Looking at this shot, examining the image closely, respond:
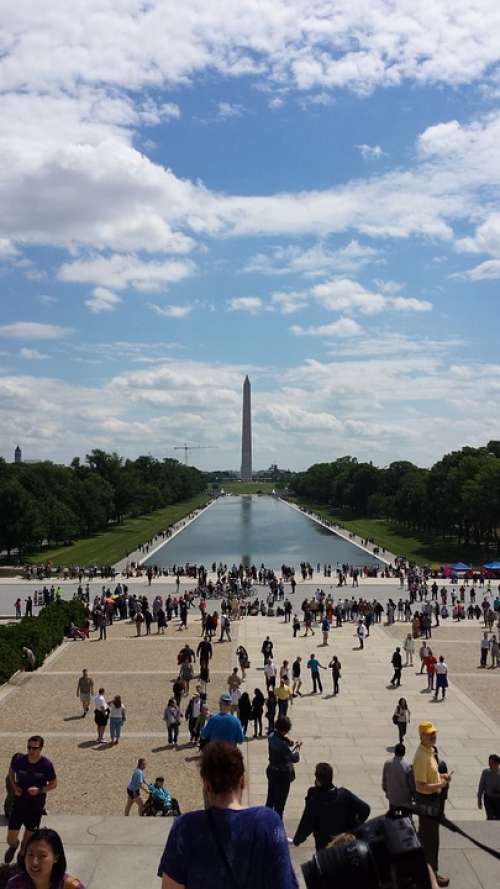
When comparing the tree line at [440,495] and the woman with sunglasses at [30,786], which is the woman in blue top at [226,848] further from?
the tree line at [440,495]

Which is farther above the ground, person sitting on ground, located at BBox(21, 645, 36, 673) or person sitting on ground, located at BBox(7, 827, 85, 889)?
person sitting on ground, located at BBox(7, 827, 85, 889)

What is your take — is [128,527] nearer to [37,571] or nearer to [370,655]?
[37,571]

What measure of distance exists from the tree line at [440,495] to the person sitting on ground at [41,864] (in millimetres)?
66367

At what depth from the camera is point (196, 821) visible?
344 cm

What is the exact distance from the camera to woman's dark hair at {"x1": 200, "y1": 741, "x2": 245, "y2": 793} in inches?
138

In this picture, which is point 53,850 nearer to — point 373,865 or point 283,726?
point 373,865

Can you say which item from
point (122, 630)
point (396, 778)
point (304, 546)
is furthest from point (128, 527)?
point (396, 778)

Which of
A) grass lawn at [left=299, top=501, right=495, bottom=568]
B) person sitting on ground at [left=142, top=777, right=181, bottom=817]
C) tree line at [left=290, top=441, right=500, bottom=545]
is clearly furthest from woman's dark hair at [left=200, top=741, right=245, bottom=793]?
tree line at [left=290, top=441, right=500, bottom=545]

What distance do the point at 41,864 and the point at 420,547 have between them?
7346cm

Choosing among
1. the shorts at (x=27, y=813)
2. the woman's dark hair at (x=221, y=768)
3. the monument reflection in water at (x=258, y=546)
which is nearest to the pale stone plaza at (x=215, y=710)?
the shorts at (x=27, y=813)

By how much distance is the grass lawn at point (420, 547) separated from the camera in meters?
64.2

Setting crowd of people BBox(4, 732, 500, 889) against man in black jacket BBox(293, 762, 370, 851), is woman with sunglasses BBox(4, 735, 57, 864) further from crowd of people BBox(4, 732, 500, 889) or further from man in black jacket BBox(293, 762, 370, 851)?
man in black jacket BBox(293, 762, 370, 851)

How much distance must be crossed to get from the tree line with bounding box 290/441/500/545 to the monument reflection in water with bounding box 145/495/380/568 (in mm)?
10727

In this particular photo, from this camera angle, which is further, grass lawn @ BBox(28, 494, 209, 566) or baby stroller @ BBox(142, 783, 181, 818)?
grass lawn @ BBox(28, 494, 209, 566)
